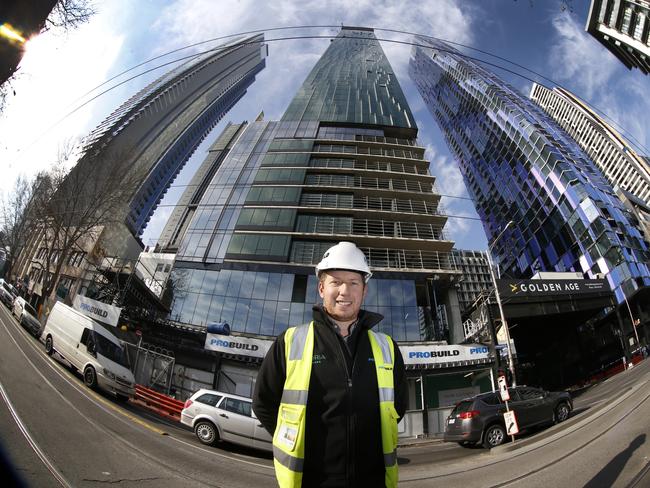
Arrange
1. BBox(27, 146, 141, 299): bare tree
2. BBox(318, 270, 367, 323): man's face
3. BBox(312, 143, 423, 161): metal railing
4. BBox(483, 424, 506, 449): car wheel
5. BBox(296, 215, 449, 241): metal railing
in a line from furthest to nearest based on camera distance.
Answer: BBox(312, 143, 423, 161): metal railing → BBox(296, 215, 449, 241): metal railing → BBox(27, 146, 141, 299): bare tree → BBox(483, 424, 506, 449): car wheel → BBox(318, 270, 367, 323): man's face

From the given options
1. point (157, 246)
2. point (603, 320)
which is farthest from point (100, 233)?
point (603, 320)

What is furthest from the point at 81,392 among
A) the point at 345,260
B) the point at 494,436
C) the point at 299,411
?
the point at 494,436

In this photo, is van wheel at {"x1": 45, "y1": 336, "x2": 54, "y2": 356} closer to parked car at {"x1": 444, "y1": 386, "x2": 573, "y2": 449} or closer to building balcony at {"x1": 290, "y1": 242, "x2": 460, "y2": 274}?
parked car at {"x1": 444, "y1": 386, "x2": 573, "y2": 449}

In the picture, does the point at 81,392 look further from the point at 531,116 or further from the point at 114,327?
the point at 531,116

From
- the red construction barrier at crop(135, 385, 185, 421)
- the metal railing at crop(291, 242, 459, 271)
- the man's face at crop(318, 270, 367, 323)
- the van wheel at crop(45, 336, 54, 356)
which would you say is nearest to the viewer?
the man's face at crop(318, 270, 367, 323)

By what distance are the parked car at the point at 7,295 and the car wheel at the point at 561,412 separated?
105 ft

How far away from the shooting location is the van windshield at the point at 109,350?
973 centimetres

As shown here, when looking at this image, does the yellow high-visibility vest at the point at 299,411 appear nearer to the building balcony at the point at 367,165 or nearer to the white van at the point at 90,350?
the white van at the point at 90,350

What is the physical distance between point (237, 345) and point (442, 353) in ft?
42.7

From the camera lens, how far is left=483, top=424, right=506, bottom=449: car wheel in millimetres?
7672

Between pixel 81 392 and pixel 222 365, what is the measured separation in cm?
1082

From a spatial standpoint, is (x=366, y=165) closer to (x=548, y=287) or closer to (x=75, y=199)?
(x=548, y=287)

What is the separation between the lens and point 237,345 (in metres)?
16.8

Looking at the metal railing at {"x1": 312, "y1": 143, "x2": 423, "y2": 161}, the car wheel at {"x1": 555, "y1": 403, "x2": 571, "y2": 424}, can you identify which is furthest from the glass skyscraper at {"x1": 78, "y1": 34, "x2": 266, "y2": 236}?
the car wheel at {"x1": 555, "y1": 403, "x2": 571, "y2": 424}
